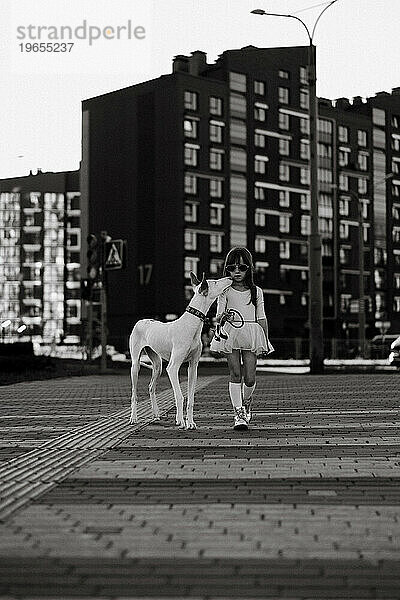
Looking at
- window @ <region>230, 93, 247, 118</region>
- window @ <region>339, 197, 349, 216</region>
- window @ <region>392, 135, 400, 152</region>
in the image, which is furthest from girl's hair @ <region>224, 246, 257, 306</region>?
window @ <region>392, 135, 400, 152</region>

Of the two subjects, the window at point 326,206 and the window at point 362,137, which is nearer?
the window at point 326,206

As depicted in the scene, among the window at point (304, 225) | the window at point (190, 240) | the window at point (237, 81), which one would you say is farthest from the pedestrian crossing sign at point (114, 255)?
the window at point (304, 225)

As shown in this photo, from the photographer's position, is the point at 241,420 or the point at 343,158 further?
the point at 343,158

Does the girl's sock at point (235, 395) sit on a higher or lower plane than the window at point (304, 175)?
lower

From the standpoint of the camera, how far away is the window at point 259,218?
307ft

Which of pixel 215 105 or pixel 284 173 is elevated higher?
pixel 215 105

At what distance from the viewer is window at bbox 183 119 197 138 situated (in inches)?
3428

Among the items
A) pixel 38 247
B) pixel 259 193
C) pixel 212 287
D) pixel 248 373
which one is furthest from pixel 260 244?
pixel 212 287

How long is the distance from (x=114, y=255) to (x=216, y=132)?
62.5m

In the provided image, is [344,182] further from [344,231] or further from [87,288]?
[87,288]

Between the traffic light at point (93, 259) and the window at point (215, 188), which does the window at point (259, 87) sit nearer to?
the window at point (215, 188)

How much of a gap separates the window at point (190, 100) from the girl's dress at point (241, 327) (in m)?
77.6

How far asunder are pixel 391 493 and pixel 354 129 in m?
99.8

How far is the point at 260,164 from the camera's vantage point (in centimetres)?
9412
